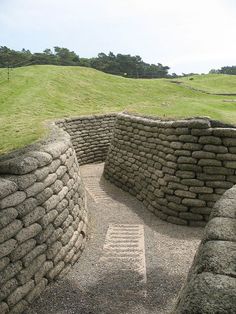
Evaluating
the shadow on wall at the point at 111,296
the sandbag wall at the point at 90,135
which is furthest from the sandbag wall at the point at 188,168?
the sandbag wall at the point at 90,135

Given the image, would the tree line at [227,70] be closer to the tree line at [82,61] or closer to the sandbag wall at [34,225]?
the tree line at [82,61]

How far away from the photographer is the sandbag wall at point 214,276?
2750 millimetres

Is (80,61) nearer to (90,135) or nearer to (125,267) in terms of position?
(90,135)

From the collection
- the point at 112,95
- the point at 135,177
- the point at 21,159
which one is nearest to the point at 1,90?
the point at 112,95

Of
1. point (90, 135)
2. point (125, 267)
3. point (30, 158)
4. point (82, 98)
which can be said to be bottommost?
point (125, 267)

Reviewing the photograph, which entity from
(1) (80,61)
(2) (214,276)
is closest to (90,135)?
(2) (214,276)

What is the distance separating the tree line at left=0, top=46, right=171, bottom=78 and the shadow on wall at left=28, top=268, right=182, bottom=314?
47.0 meters

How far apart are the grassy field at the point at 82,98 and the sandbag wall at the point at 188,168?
2130mm

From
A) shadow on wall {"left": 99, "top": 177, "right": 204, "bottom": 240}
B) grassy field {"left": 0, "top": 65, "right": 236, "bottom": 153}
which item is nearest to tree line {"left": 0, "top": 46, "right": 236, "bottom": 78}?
grassy field {"left": 0, "top": 65, "right": 236, "bottom": 153}

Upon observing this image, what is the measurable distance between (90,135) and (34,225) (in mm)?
12015

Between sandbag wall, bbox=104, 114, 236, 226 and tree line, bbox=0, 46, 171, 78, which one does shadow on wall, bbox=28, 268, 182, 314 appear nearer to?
sandbag wall, bbox=104, 114, 236, 226

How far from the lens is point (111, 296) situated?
23.0 feet

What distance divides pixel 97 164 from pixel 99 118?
2.26 metres

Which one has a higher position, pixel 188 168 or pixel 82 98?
pixel 82 98
